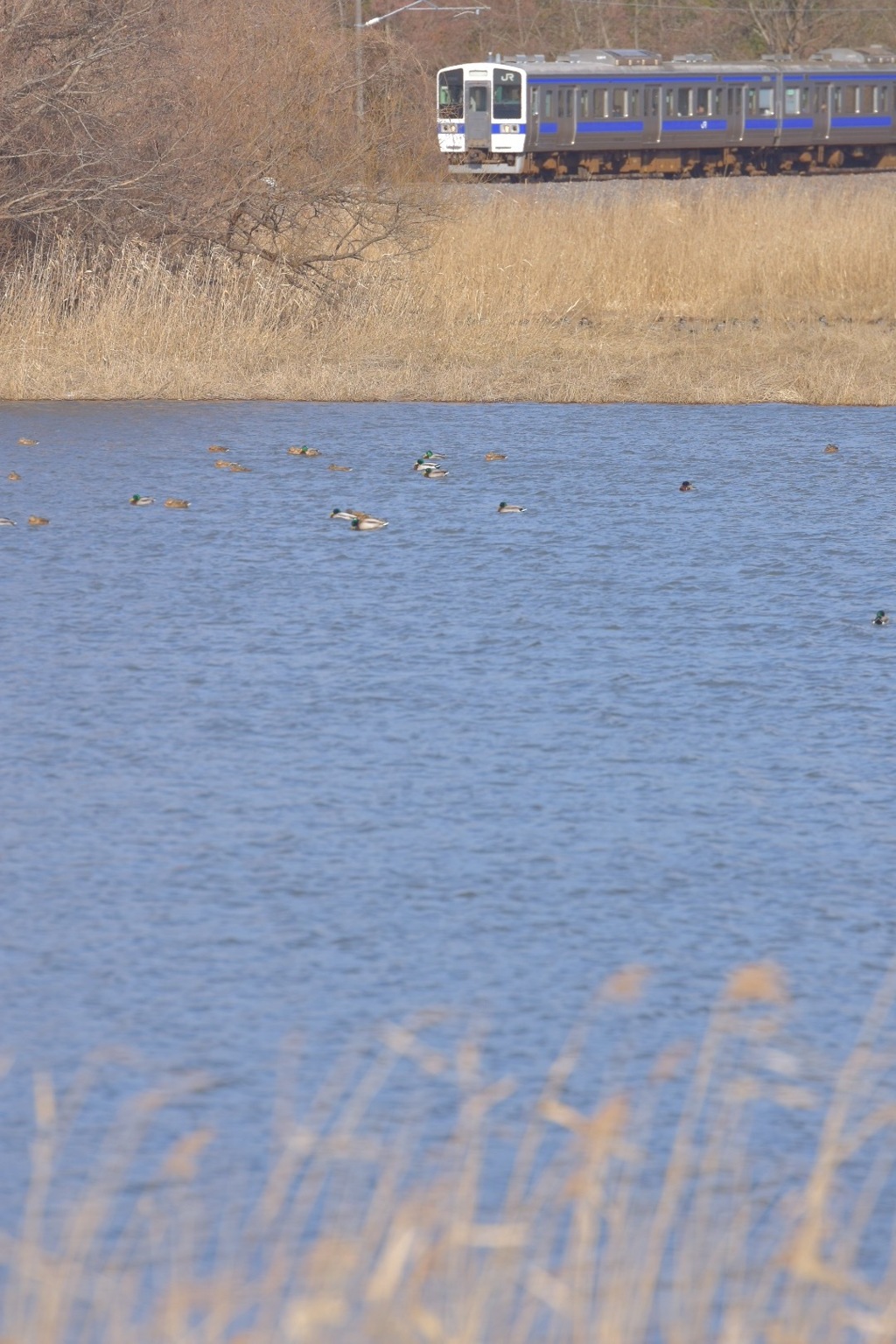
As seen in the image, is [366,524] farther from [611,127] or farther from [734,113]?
[734,113]

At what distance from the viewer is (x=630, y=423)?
624 inches

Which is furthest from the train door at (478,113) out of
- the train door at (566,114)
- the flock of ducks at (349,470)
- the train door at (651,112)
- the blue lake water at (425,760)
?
the blue lake water at (425,760)

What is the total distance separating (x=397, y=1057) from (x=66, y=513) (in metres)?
7.52

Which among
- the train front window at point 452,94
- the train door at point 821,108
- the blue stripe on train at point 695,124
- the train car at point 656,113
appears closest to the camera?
the train car at point 656,113

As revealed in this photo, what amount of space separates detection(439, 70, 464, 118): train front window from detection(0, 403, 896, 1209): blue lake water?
29.0 meters

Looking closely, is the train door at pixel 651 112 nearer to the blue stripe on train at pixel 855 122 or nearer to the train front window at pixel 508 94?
the train front window at pixel 508 94

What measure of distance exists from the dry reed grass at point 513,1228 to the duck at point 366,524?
22.8ft

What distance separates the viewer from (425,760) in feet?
23.6

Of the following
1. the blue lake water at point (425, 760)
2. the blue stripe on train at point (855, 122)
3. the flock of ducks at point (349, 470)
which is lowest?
the flock of ducks at point (349, 470)

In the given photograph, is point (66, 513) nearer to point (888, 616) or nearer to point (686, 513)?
point (686, 513)

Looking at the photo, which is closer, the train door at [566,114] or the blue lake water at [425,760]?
the blue lake water at [425,760]

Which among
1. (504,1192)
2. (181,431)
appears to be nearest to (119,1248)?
(504,1192)

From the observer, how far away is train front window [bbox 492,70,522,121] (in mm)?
39625

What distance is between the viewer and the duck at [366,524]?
11.5 meters
